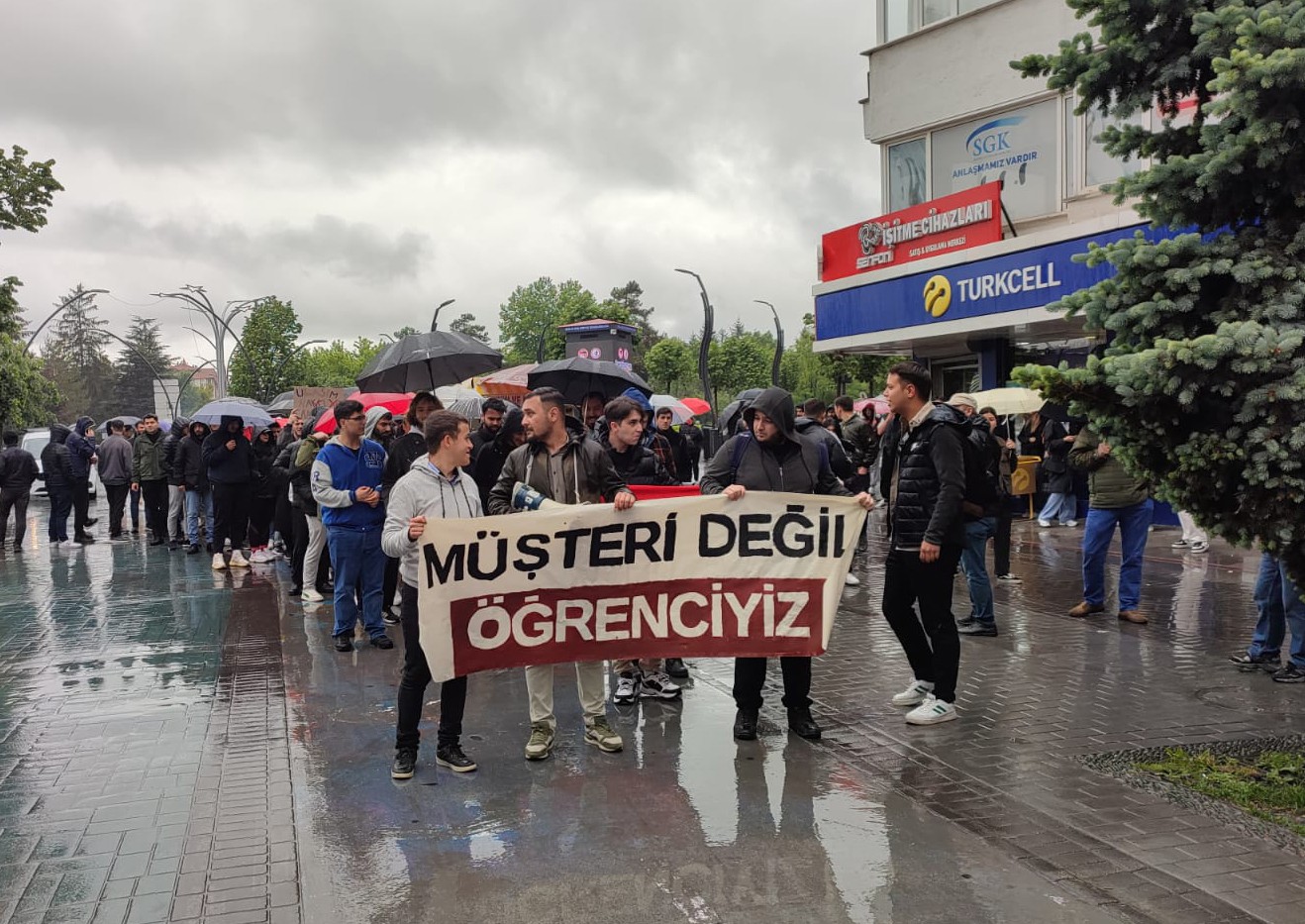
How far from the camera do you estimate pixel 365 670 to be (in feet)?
25.1

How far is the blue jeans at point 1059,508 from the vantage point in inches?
674

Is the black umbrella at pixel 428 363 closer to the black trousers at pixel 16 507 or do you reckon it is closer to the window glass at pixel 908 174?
the black trousers at pixel 16 507

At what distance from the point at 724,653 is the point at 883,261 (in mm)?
16148

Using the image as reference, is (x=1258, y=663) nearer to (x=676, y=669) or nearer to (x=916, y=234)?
(x=676, y=669)

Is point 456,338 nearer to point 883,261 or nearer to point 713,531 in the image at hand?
point 713,531

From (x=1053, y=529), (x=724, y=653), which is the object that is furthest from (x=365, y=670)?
(x=1053, y=529)

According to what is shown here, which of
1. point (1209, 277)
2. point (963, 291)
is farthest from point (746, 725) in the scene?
point (963, 291)

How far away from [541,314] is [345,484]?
102726 mm

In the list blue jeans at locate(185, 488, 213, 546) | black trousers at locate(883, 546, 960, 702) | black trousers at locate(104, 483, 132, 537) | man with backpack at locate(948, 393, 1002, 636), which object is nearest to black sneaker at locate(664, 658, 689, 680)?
black trousers at locate(883, 546, 960, 702)

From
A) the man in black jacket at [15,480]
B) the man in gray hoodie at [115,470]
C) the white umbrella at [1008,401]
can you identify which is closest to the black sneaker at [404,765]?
the white umbrella at [1008,401]

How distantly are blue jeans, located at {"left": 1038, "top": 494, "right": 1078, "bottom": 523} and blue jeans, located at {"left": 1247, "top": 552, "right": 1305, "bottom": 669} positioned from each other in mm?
9789

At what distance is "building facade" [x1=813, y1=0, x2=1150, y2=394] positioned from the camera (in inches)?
690

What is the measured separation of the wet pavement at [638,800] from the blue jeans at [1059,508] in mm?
8945

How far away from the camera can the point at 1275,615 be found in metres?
7.17
